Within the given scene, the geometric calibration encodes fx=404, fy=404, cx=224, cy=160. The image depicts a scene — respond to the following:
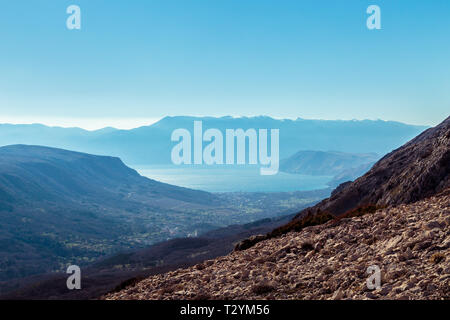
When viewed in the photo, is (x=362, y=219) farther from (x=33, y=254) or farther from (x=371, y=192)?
(x=33, y=254)

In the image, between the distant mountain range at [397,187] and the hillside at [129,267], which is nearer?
the distant mountain range at [397,187]

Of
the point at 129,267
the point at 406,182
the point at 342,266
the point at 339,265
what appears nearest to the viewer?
the point at 342,266

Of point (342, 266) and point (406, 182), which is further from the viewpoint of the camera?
point (406, 182)

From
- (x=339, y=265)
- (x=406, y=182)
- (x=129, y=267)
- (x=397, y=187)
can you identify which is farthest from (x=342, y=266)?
(x=129, y=267)

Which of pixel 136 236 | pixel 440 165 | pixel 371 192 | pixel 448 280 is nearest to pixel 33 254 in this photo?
pixel 136 236

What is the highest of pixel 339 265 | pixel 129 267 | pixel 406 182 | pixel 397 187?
pixel 406 182

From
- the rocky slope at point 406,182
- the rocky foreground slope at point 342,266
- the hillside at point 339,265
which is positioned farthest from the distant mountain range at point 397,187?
the rocky foreground slope at point 342,266

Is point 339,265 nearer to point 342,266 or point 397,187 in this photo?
point 342,266

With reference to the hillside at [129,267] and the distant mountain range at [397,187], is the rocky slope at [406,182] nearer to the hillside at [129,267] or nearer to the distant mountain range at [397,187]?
the distant mountain range at [397,187]
